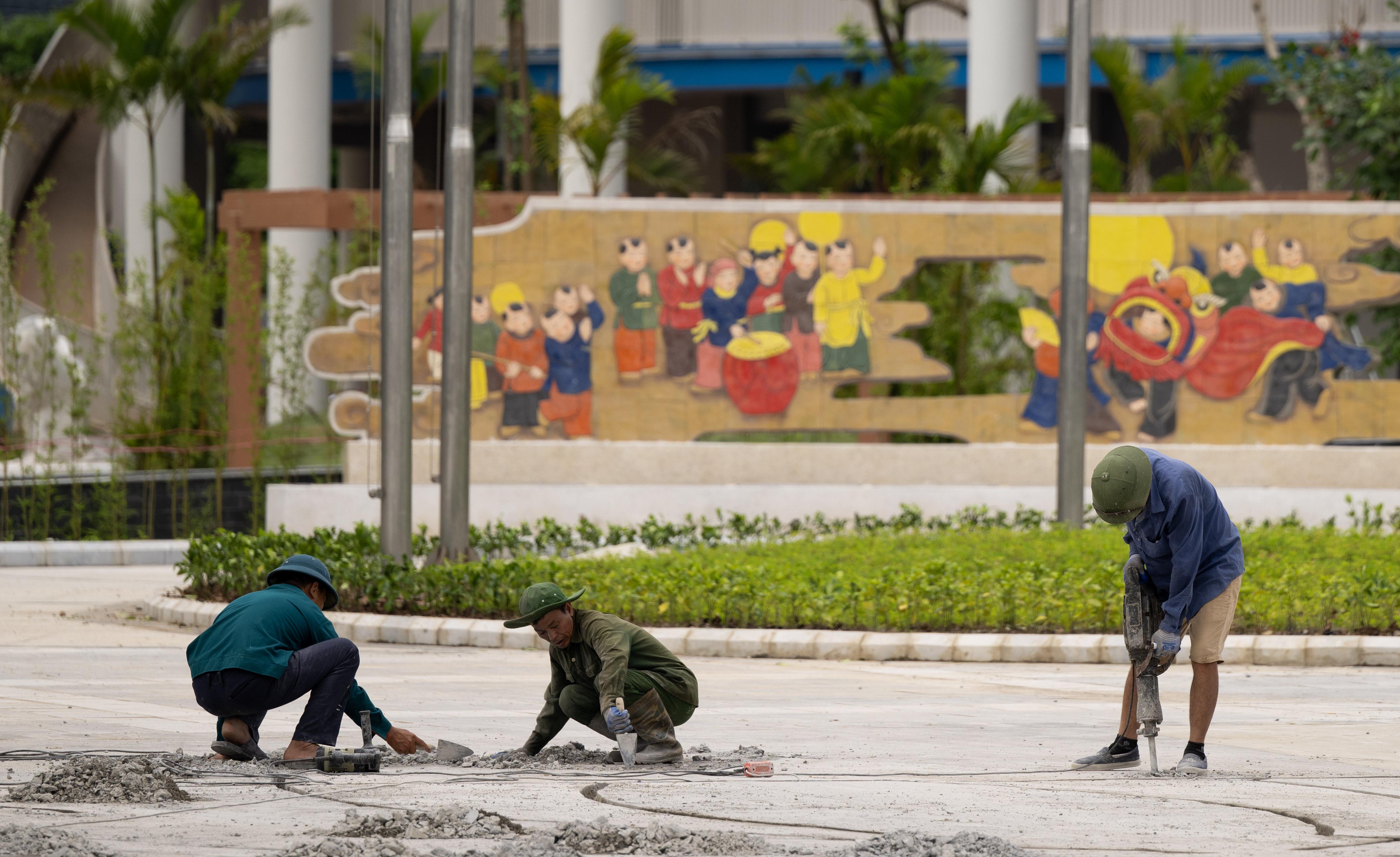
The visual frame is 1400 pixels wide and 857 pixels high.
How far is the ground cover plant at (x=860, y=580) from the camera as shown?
40.7 ft

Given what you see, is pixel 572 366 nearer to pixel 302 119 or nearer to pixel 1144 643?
pixel 1144 643

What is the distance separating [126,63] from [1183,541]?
840 inches

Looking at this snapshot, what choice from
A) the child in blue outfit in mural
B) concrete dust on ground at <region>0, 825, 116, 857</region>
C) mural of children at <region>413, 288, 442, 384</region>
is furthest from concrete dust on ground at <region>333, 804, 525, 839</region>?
the child in blue outfit in mural

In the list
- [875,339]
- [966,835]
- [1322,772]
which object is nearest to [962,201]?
[875,339]

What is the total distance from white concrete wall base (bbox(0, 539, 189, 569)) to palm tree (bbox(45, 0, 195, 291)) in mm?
6639

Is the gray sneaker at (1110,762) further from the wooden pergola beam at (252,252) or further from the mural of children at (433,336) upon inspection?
the wooden pergola beam at (252,252)

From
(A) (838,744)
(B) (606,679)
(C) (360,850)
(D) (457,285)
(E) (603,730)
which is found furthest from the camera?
(D) (457,285)

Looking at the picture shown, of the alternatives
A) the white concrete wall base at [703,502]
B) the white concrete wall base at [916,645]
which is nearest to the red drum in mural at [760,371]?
the white concrete wall base at [703,502]

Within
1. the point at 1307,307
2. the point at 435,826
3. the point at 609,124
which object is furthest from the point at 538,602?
the point at 609,124

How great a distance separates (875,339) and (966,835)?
573 inches

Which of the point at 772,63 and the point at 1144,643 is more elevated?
the point at 772,63

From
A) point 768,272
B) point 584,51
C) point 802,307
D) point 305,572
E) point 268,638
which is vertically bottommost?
point 268,638

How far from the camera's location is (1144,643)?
7.34 m

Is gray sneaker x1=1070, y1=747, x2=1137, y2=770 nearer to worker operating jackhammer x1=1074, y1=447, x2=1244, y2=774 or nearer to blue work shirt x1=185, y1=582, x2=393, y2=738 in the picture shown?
worker operating jackhammer x1=1074, y1=447, x2=1244, y2=774
